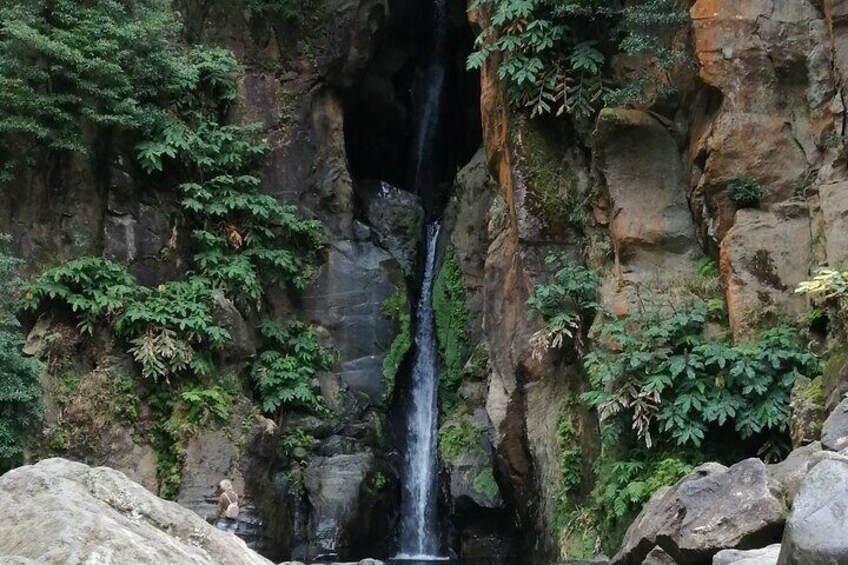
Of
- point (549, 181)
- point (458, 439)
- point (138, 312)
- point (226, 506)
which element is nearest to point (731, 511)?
point (226, 506)

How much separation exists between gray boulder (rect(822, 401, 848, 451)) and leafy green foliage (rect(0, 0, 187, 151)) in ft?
42.0

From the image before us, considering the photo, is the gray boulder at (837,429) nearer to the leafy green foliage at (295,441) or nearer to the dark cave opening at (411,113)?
the leafy green foliage at (295,441)

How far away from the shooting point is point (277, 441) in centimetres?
1650

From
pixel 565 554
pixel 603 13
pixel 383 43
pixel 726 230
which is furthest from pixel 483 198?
pixel 565 554

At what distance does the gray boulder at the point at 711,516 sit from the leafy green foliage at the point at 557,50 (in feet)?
24.7

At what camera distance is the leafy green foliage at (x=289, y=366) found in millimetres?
17328

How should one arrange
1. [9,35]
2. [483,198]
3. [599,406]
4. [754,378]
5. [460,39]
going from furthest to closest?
[460,39]
[483,198]
[9,35]
[599,406]
[754,378]

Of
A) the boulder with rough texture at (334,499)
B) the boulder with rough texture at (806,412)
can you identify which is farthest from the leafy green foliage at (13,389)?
the boulder with rough texture at (806,412)

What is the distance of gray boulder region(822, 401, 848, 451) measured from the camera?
7.83 meters

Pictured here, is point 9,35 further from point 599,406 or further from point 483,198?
point 599,406

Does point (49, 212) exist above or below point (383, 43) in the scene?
below

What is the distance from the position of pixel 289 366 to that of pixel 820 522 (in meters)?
13.7

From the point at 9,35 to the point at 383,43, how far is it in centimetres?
912

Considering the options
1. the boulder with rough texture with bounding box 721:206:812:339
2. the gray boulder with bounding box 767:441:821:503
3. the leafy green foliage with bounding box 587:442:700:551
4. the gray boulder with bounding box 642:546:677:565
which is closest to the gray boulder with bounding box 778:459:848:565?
the gray boulder with bounding box 767:441:821:503
